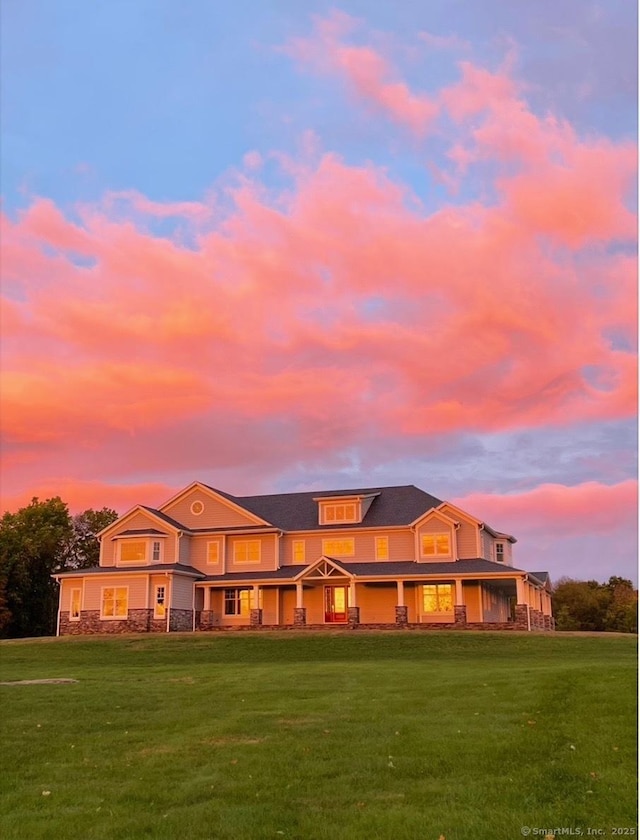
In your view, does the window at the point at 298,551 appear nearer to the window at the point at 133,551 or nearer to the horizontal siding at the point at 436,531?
the horizontal siding at the point at 436,531

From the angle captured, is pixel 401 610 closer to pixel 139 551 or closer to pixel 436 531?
pixel 436 531

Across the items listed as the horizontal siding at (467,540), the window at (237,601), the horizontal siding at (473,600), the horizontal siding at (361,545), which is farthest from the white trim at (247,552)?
the horizontal siding at (473,600)

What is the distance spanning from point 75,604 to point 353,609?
53.7 feet

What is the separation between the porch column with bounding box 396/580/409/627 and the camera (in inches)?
1545

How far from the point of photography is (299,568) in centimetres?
4384

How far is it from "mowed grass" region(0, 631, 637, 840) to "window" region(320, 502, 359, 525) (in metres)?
24.8

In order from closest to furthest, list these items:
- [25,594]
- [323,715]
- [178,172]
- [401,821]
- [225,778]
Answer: [401,821], [225,778], [323,715], [178,172], [25,594]

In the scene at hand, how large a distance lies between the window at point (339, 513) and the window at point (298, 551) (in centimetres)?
185

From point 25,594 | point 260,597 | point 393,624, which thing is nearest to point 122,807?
point 393,624

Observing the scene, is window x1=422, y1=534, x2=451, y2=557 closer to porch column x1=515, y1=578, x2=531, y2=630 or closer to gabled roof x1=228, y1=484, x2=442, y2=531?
gabled roof x1=228, y1=484, x2=442, y2=531

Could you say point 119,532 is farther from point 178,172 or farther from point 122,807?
point 122,807

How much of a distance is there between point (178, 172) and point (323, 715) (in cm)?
1536

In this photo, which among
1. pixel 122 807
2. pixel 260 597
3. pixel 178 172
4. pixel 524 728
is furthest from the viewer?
pixel 260 597

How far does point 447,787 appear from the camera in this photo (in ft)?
26.9
